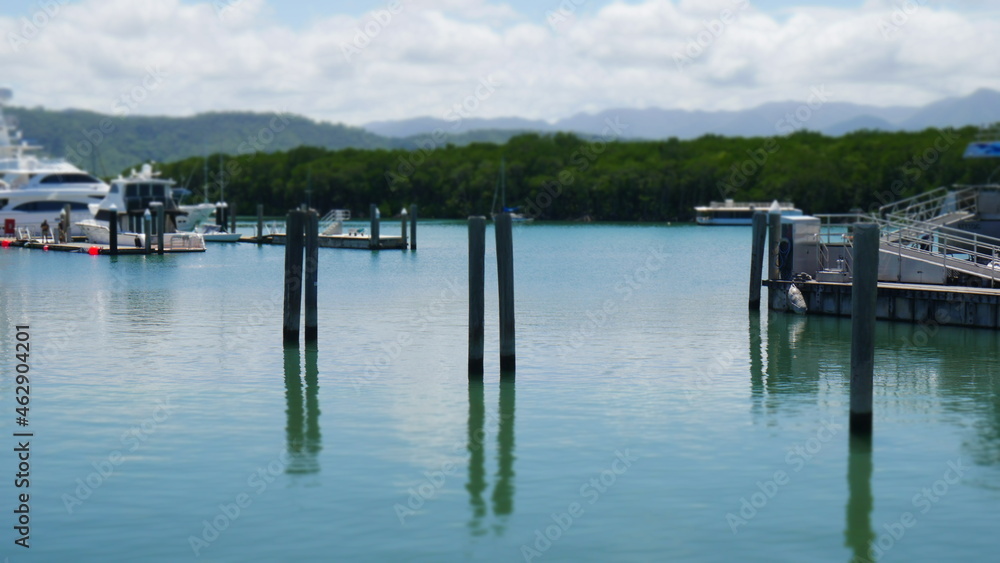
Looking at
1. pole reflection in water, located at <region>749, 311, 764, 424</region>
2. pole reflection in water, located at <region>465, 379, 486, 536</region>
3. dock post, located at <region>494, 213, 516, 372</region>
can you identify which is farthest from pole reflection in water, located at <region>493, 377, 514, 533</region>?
pole reflection in water, located at <region>749, 311, 764, 424</region>

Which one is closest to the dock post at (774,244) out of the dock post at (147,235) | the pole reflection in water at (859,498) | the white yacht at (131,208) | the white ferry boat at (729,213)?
the pole reflection in water at (859,498)

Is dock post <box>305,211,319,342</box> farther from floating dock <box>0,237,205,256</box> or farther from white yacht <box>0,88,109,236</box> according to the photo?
white yacht <box>0,88,109,236</box>

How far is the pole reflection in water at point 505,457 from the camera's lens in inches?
599

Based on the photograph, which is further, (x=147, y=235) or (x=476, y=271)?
(x=147, y=235)

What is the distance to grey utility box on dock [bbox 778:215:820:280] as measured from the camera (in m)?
33.2

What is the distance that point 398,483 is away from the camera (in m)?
16.0

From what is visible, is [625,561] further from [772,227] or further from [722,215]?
[722,215]

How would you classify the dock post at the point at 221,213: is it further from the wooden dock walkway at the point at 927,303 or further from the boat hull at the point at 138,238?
the wooden dock walkway at the point at 927,303

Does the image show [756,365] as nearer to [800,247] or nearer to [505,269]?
[505,269]

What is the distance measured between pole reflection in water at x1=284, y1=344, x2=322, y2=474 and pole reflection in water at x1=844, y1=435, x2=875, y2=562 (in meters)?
7.34

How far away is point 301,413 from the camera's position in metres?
20.7

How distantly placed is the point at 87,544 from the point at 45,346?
54.0ft

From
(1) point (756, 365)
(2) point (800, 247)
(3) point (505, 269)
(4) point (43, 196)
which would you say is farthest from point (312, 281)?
(4) point (43, 196)

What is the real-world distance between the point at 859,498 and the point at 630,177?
15401 centimetres
